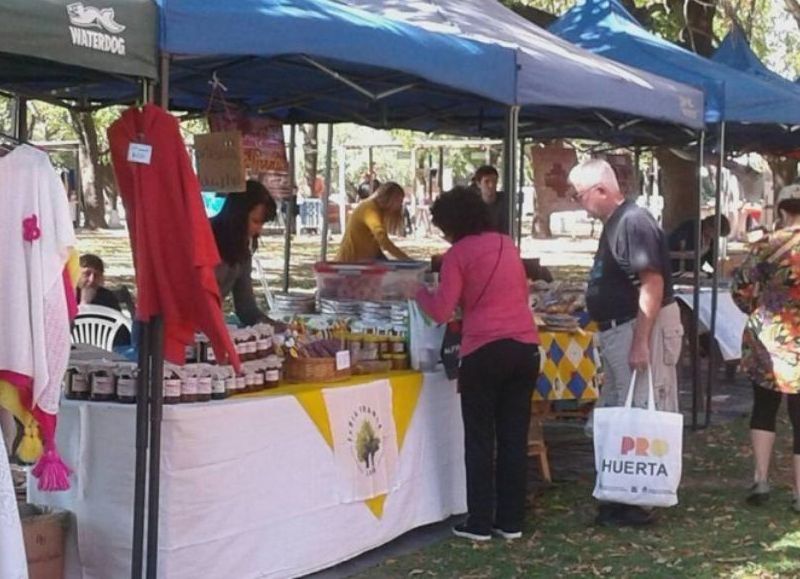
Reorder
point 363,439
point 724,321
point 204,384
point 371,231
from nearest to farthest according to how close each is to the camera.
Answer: point 204,384, point 363,439, point 371,231, point 724,321

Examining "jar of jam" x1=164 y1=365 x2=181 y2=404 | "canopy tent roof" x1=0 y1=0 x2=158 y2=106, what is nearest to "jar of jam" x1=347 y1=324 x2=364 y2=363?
"jar of jam" x1=164 y1=365 x2=181 y2=404

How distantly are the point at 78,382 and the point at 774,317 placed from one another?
3.49 m

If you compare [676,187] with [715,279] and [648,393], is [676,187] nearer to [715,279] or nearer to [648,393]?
[715,279]

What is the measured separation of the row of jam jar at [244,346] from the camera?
502 centimetres

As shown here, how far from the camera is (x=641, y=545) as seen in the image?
19.8 feet

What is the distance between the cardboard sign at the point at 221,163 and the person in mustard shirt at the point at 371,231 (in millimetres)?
3204

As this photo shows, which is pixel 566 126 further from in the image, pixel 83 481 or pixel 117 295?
pixel 83 481

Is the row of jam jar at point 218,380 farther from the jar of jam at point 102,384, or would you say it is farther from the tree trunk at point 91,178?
the tree trunk at point 91,178

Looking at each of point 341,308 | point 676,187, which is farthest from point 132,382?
point 676,187

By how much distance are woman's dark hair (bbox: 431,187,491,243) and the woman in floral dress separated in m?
1.63

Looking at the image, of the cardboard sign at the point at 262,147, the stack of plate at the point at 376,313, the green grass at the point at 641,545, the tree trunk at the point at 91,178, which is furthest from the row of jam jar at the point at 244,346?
the tree trunk at the point at 91,178

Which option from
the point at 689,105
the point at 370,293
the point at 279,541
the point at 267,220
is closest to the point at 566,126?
the point at 689,105

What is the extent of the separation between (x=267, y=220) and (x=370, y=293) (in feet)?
3.17

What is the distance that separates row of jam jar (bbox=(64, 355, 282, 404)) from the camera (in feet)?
15.5
